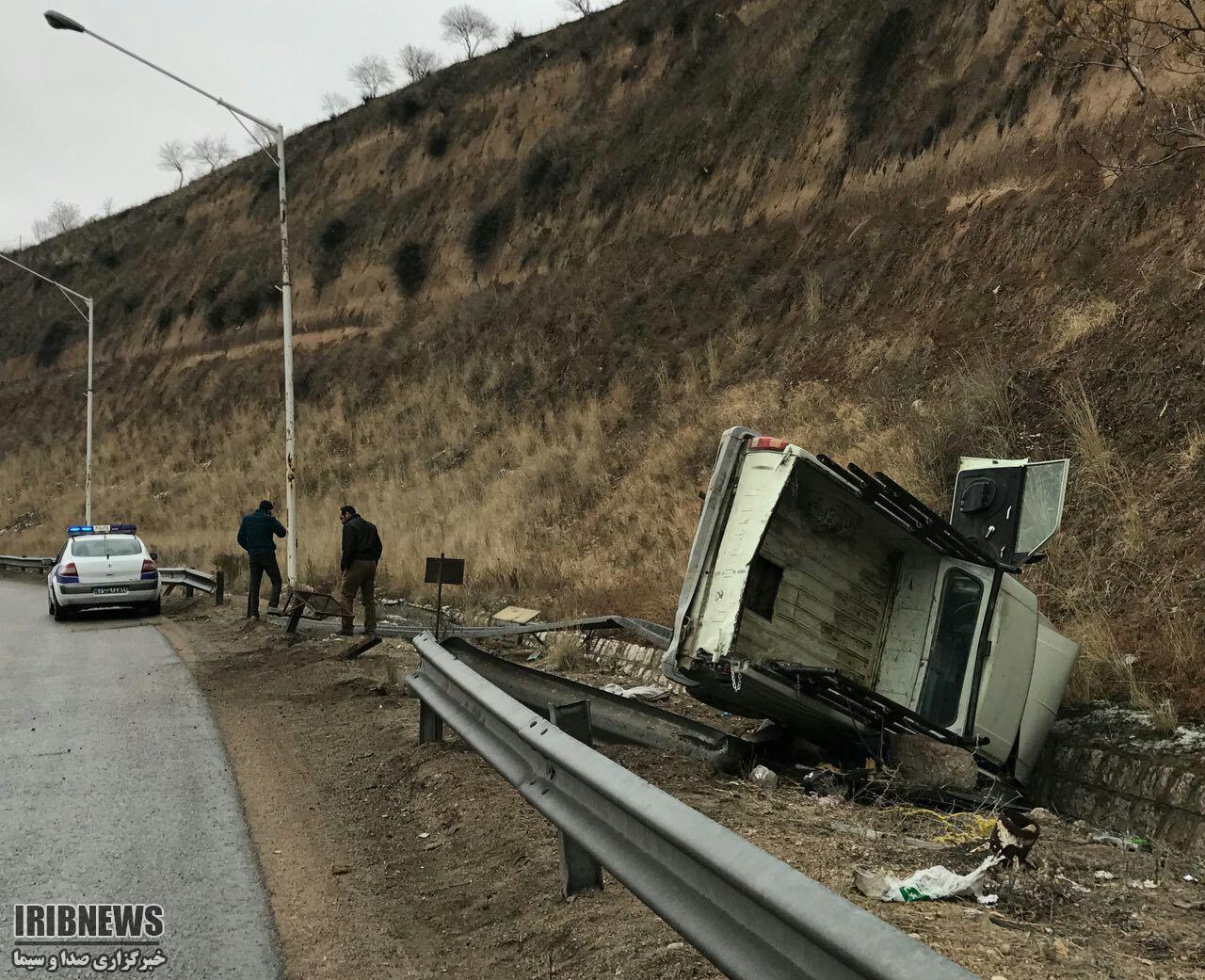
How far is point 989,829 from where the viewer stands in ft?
18.0

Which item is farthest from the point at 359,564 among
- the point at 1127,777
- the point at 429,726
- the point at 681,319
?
the point at 681,319

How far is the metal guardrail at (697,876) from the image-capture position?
232 cm

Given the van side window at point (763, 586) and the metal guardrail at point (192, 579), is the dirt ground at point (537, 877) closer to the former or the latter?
the van side window at point (763, 586)

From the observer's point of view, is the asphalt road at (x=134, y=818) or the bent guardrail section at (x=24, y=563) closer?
the asphalt road at (x=134, y=818)

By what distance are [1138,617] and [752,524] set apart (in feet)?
13.2

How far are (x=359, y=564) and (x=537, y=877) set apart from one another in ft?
30.6

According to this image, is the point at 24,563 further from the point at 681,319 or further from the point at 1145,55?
the point at 1145,55

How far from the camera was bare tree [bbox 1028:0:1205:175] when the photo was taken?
29.2ft

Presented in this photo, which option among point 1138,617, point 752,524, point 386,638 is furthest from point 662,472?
point 752,524

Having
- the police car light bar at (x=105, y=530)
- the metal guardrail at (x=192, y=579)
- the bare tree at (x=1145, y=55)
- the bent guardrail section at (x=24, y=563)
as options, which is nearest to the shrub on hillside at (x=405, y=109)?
the bent guardrail section at (x=24, y=563)

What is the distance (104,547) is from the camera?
19219 millimetres

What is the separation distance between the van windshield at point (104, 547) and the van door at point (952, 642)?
15705mm

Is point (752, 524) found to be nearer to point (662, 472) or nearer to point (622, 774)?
point (622, 774)

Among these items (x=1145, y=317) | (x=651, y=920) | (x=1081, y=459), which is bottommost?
(x=651, y=920)
